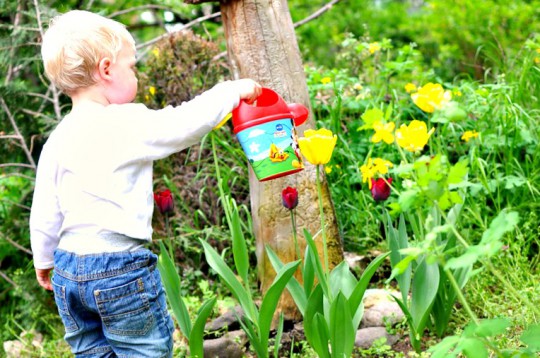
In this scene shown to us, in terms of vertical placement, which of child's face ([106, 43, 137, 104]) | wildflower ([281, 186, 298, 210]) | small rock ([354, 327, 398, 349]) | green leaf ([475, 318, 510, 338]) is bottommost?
small rock ([354, 327, 398, 349])

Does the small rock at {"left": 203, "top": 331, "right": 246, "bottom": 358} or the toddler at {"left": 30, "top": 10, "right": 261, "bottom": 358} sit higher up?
the toddler at {"left": 30, "top": 10, "right": 261, "bottom": 358}

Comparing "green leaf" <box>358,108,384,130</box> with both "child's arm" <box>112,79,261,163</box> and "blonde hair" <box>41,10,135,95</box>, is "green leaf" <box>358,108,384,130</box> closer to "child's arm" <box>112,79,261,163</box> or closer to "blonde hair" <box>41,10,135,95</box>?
"child's arm" <box>112,79,261,163</box>

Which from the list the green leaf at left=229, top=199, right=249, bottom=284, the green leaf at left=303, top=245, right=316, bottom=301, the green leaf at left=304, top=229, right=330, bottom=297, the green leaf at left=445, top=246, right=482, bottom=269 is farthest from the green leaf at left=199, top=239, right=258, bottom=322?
the green leaf at left=445, top=246, right=482, bottom=269

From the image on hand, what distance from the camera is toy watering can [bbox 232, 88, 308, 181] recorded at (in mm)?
2242

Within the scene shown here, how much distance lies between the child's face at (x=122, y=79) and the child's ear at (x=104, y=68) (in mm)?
11

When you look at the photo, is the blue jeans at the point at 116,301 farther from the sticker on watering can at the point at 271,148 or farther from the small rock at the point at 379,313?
the small rock at the point at 379,313

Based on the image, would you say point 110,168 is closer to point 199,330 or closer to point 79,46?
point 79,46

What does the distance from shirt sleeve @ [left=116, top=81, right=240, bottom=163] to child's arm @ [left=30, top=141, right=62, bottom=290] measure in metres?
0.29

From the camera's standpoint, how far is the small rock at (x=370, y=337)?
2830mm

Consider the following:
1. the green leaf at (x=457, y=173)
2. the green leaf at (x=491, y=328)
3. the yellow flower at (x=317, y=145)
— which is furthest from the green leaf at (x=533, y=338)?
the yellow flower at (x=317, y=145)

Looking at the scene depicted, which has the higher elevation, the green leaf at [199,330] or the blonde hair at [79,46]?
the blonde hair at [79,46]

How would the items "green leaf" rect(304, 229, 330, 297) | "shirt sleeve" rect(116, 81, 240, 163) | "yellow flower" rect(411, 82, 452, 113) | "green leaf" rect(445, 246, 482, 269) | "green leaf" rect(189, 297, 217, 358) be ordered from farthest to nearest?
"green leaf" rect(189, 297, 217, 358)
"green leaf" rect(304, 229, 330, 297)
"shirt sleeve" rect(116, 81, 240, 163)
"yellow flower" rect(411, 82, 452, 113)
"green leaf" rect(445, 246, 482, 269)

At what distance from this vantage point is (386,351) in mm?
2725

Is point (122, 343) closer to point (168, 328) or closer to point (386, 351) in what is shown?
point (168, 328)
